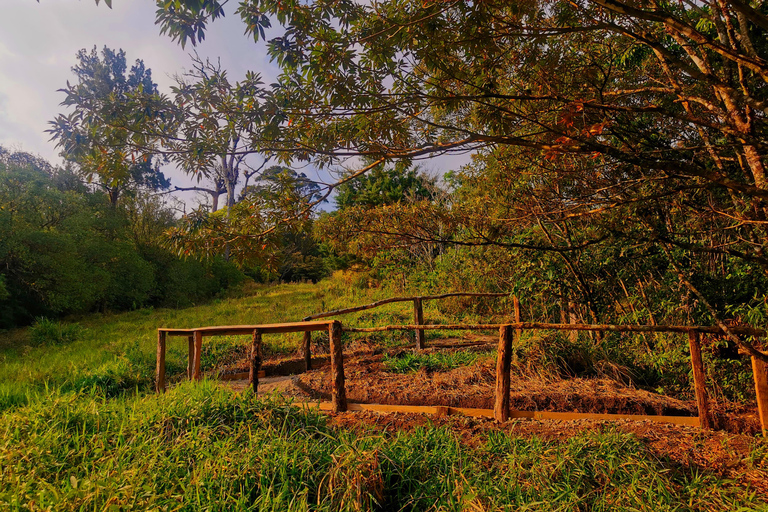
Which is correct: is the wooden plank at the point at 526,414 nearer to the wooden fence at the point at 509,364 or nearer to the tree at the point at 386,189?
the wooden fence at the point at 509,364

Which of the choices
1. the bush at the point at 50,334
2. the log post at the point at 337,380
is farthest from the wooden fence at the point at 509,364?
the bush at the point at 50,334

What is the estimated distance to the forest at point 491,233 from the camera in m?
2.32

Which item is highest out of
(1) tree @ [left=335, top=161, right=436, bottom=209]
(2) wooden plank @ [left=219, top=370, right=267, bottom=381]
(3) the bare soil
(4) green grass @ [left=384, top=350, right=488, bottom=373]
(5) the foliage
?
(1) tree @ [left=335, top=161, right=436, bottom=209]

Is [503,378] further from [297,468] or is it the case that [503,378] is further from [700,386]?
[297,468]

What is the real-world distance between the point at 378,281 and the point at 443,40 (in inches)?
612

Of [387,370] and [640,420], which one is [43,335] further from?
[640,420]

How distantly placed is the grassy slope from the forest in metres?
0.02

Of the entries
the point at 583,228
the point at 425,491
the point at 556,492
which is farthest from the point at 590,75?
the point at 425,491

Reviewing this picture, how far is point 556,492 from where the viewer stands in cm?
230

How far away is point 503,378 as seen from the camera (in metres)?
3.71

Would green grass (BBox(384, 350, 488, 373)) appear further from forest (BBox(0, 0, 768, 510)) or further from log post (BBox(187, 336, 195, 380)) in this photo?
log post (BBox(187, 336, 195, 380))

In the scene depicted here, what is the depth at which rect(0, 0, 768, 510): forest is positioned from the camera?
2.32 metres

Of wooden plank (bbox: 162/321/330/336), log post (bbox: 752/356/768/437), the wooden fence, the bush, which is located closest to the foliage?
the bush

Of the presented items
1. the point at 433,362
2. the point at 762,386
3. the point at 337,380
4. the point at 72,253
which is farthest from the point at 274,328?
the point at 72,253
